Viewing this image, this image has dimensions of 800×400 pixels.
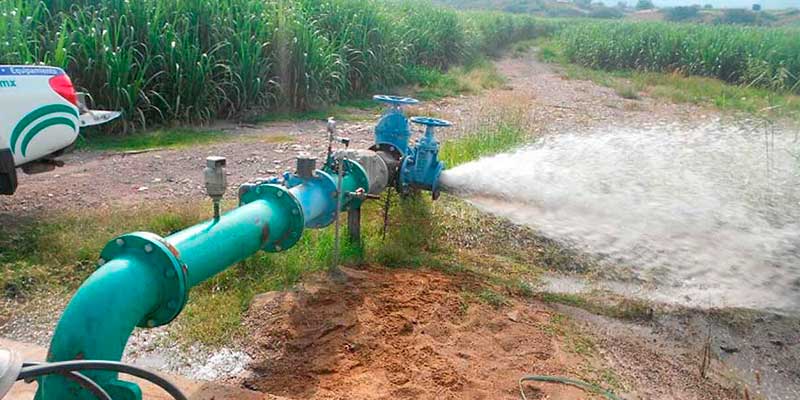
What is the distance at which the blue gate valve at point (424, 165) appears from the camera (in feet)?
14.0

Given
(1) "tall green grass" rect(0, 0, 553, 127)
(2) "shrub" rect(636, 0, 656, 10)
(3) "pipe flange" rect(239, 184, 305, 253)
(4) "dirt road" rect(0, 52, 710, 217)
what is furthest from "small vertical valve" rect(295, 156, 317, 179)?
(2) "shrub" rect(636, 0, 656, 10)

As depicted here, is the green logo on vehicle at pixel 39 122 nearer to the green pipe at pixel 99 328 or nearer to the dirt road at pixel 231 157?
the dirt road at pixel 231 157

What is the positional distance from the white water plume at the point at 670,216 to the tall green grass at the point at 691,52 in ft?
45.0

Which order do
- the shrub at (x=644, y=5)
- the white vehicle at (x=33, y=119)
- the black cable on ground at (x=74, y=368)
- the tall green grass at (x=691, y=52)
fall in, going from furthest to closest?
the shrub at (x=644, y=5) < the tall green grass at (x=691, y=52) < the white vehicle at (x=33, y=119) < the black cable on ground at (x=74, y=368)

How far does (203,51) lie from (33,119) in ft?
14.5

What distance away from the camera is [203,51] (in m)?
8.46

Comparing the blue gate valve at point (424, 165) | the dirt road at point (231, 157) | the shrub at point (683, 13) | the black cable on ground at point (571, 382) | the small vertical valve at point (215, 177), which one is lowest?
the black cable on ground at point (571, 382)

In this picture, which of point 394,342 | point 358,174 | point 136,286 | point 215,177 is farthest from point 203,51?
point 136,286

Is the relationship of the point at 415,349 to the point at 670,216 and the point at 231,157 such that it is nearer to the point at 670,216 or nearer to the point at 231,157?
the point at 670,216

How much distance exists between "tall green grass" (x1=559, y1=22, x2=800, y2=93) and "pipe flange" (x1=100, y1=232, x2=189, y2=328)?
17.7m

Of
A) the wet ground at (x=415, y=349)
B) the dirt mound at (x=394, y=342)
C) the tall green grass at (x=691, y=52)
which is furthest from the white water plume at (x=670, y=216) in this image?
the tall green grass at (x=691, y=52)

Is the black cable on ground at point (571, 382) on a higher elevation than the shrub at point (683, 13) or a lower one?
lower

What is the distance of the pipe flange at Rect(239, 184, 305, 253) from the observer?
2.86 m

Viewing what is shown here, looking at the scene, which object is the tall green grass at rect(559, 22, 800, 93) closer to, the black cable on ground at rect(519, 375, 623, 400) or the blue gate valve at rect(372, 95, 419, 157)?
the blue gate valve at rect(372, 95, 419, 157)
